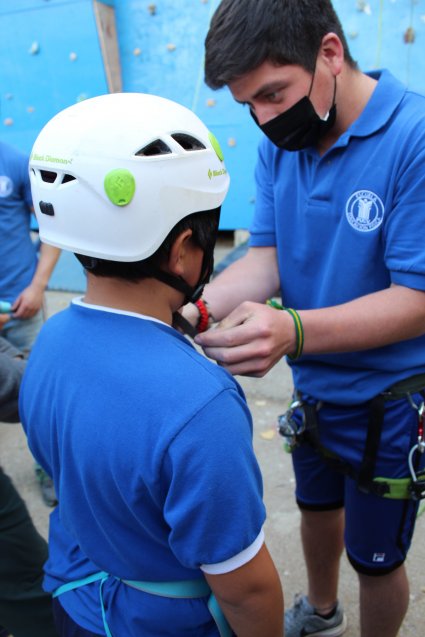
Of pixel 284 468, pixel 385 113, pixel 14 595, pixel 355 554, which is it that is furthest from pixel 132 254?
pixel 284 468

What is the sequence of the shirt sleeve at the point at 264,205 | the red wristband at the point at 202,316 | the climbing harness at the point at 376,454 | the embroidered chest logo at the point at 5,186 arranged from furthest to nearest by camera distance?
the embroidered chest logo at the point at 5,186
the shirt sleeve at the point at 264,205
the red wristband at the point at 202,316
the climbing harness at the point at 376,454

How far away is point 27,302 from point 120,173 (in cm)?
249

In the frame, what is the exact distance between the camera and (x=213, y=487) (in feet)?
3.40

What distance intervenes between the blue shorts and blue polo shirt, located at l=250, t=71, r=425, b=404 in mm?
87

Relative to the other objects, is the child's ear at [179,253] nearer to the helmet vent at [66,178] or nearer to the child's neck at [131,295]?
the child's neck at [131,295]

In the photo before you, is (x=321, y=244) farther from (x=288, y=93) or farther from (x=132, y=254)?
(x=132, y=254)

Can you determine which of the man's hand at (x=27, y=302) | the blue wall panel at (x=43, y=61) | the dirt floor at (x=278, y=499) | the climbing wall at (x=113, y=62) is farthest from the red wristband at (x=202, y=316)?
the blue wall panel at (x=43, y=61)

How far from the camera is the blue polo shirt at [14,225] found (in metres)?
3.26

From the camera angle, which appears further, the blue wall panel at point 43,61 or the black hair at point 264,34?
the blue wall panel at point 43,61

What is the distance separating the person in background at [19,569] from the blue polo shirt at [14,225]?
1.43 meters

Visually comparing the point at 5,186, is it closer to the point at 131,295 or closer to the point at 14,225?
the point at 14,225

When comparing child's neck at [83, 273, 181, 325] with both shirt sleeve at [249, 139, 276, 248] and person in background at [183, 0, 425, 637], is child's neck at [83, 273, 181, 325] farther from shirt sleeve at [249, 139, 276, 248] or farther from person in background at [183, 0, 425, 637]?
shirt sleeve at [249, 139, 276, 248]

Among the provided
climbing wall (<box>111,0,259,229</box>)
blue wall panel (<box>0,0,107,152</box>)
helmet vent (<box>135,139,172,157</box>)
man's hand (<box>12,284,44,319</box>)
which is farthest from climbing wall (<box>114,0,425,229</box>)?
helmet vent (<box>135,139,172,157</box>)

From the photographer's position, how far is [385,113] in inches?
63.2
